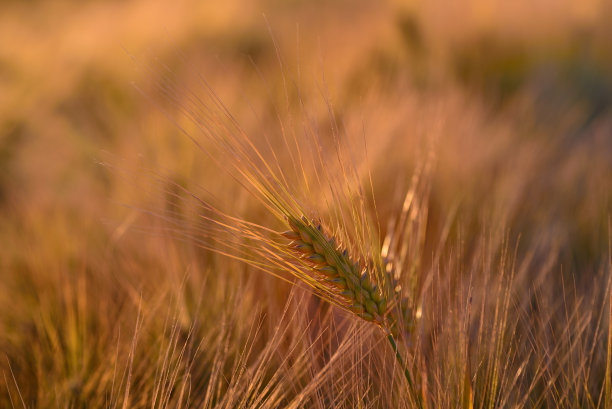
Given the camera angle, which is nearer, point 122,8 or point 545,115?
point 545,115

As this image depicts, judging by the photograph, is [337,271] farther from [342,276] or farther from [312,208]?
[312,208]

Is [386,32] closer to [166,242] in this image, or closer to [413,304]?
[166,242]

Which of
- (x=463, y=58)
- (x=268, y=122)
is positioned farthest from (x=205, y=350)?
(x=463, y=58)

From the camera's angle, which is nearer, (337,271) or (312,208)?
(337,271)

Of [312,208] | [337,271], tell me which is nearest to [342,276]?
[337,271]

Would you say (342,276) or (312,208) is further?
(312,208)
